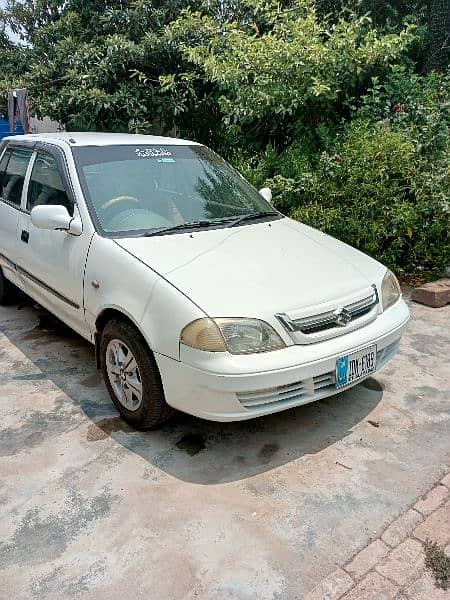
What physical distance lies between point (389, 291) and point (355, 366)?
0.70 metres

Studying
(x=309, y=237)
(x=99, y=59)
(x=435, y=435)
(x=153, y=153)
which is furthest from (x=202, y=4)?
(x=435, y=435)

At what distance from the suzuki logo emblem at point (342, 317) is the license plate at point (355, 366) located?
175 millimetres

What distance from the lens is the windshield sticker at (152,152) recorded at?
12.6 ft

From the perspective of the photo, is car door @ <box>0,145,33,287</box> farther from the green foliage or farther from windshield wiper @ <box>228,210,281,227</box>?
the green foliage

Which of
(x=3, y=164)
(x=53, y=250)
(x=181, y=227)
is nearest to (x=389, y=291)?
(x=181, y=227)

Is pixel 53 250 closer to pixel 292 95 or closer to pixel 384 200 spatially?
pixel 384 200

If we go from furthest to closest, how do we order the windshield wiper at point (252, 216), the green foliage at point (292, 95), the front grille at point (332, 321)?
the green foliage at point (292, 95) → the windshield wiper at point (252, 216) → the front grille at point (332, 321)

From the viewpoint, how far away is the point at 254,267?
9.79ft

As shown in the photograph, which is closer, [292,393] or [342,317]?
[292,393]

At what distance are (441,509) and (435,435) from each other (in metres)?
0.65

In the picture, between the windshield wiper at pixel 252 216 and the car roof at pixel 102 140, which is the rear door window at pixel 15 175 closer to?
the car roof at pixel 102 140

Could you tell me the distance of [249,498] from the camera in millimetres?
2531

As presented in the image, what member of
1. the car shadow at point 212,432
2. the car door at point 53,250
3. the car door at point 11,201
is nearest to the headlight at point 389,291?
the car shadow at point 212,432

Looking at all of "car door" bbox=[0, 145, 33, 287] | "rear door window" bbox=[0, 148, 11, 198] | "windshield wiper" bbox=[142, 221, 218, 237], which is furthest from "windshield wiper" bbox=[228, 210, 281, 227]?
"rear door window" bbox=[0, 148, 11, 198]
